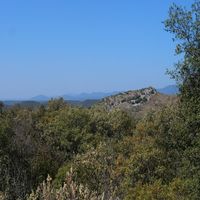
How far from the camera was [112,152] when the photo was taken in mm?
50688

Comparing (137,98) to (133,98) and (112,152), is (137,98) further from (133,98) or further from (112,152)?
(112,152)

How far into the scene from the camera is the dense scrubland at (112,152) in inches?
695

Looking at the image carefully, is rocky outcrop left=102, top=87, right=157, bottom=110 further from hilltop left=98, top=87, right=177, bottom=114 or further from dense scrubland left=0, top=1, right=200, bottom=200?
dense scrubland left=0, top=1, right=200, bottom=200

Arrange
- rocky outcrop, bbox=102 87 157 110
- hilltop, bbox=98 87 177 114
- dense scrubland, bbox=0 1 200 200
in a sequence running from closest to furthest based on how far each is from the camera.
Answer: dense scrubland, bbox=0 1 200 200, hilltop, bbox=98 87 177 114, rocky outcrop, bbox=102 87 157 110

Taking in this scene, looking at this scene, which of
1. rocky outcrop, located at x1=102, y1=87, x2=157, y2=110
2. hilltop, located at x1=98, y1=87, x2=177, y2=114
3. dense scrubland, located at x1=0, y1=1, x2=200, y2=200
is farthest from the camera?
rocky outcrop, located at x1=102, y1=87, x2=157, y2=110

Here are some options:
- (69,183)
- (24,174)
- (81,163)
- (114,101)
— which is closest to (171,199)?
(81,163)

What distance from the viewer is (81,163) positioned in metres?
37.3

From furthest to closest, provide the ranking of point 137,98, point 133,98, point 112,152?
point 137,98, point 133,98, point 112,152

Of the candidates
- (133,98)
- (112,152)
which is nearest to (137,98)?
(133,98)

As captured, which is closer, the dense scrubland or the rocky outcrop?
the dense scrubland

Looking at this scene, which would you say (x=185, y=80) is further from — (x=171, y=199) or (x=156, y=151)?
(x=156, y=151)


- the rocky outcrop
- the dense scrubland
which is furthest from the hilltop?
the dense scrubland

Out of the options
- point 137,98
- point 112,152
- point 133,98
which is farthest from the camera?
point 137,98

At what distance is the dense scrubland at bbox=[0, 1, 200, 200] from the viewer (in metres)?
17.6
